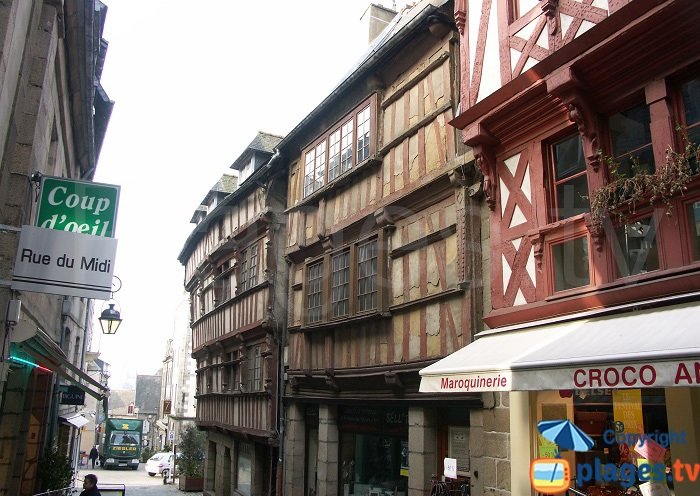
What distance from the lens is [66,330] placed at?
14.1 m

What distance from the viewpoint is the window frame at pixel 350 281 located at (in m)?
10.1

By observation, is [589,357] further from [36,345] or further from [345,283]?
[345,283]

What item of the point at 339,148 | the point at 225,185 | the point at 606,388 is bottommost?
the point at 606,388

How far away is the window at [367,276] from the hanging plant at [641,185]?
15.5 feet

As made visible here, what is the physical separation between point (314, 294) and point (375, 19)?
799 centimetres

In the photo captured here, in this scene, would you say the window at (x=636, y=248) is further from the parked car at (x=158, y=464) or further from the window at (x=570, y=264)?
the parked car at (x=158, y=464)

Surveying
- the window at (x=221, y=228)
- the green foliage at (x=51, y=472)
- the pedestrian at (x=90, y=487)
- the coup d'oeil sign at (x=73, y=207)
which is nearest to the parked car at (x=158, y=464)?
the window at (x=221, y=228)

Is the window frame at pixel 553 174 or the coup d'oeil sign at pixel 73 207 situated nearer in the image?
the coup d'oeil sign at pixel 73 207

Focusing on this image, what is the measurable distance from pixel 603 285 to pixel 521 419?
186 centimetres

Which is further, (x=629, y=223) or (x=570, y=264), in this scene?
(x=570, y=264)

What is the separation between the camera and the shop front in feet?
15.7

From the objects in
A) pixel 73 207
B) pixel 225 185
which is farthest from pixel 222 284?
pixel 73 207

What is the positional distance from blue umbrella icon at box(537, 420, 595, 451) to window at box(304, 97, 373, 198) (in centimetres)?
612

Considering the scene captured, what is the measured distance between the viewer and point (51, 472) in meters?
11.5
